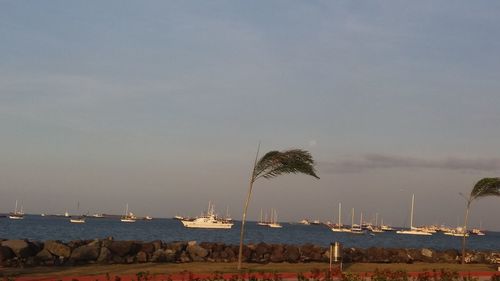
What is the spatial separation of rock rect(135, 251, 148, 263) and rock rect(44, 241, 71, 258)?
130 inches

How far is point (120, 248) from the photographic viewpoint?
29.5m

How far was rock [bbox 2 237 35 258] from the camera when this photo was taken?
26.2m

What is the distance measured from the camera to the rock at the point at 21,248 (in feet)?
86.0

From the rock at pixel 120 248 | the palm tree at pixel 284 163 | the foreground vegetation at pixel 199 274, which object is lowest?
the foreground vegetation at pixel 199 274

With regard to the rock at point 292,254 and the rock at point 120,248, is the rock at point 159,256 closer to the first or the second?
the rock at point 120,248

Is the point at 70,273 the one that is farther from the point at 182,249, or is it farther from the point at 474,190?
the point at 474,190

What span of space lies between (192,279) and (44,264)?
9.74 m

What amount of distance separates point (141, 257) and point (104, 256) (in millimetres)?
2091

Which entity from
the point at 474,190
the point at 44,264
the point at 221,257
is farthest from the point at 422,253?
the point at 44,264

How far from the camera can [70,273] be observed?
22109 mm

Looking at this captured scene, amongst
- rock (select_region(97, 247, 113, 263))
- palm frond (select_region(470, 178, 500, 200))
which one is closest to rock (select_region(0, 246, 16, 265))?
rock (select_region(97, 247, 113, 263))

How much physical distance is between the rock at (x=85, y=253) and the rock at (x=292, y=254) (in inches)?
395

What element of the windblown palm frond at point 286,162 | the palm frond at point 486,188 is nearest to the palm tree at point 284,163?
the windblown palm frond at point 286,162

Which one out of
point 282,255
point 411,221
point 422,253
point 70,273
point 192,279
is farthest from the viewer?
point 411,221
